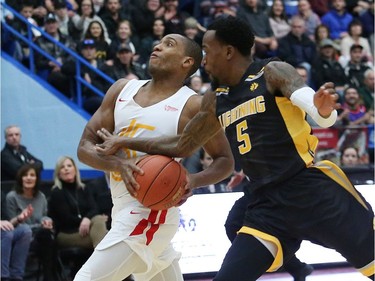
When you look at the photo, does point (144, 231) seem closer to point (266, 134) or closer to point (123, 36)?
point (266, 134)

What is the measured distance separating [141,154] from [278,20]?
9.58m

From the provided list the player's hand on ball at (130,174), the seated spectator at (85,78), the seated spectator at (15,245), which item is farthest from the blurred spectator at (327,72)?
the player's hand on ball at (130,174)

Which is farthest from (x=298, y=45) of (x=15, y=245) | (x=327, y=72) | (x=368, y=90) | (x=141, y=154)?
(x=141, y=154)

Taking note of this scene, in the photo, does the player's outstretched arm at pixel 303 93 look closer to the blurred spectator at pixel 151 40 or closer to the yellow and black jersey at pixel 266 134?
the yellow and black jersey at pixel 266 134

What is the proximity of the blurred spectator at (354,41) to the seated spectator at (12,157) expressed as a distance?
6.53 metres

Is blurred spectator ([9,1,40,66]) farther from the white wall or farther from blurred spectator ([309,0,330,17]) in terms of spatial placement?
blurred spectator ([309,0,330,17])

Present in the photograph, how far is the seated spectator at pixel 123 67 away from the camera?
12383 mm

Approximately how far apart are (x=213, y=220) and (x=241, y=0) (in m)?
6.49

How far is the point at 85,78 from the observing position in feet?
40.5

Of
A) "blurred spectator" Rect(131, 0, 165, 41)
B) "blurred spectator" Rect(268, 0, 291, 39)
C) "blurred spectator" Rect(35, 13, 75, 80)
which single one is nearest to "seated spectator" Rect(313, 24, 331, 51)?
"blurred spectator" Rect(268, 0, 291, 39)

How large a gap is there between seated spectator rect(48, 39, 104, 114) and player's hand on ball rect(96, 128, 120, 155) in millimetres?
6620

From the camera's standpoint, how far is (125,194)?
5621mm

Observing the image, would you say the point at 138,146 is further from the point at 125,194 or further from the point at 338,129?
the point at 338,129

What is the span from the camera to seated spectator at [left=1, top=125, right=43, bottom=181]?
1047 centimetres
